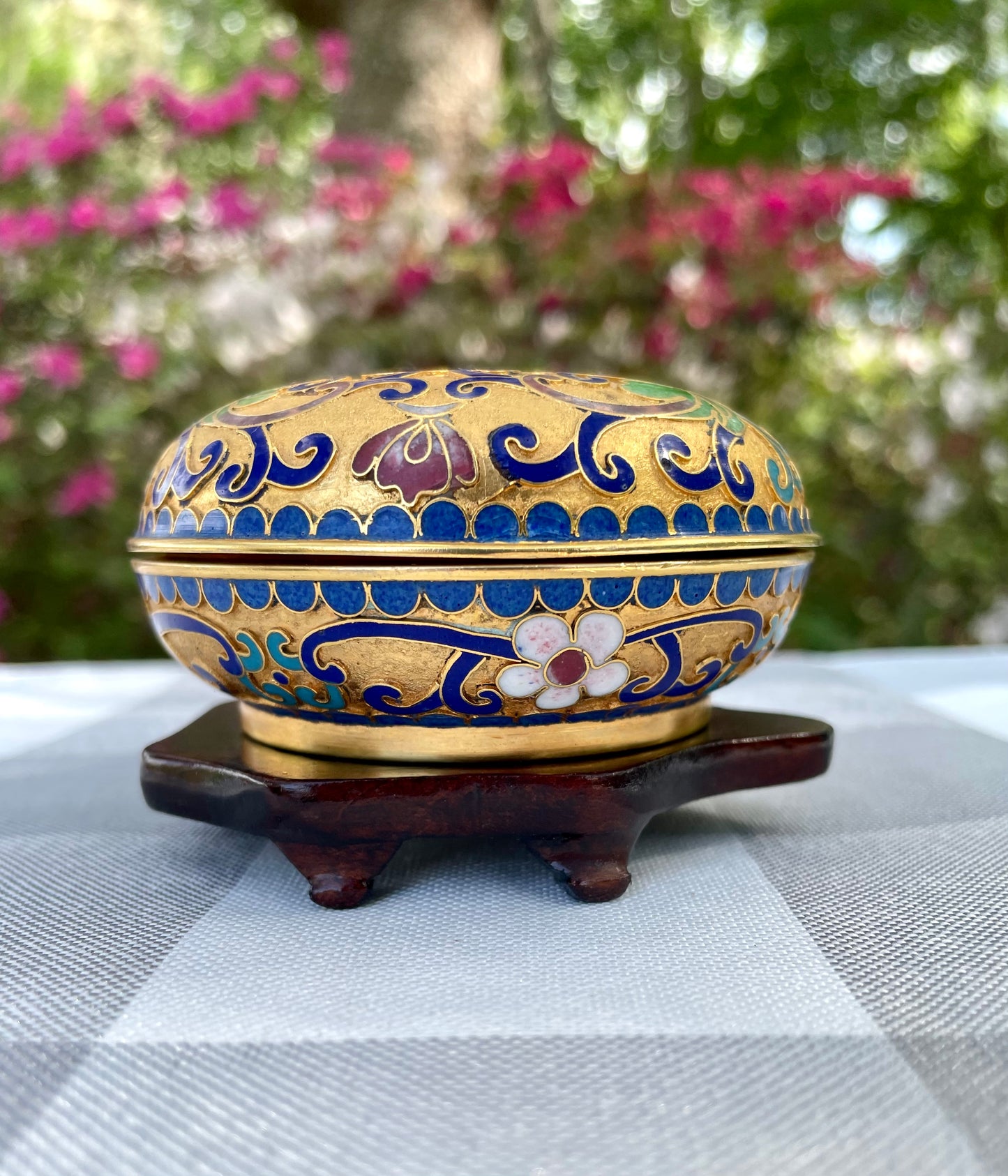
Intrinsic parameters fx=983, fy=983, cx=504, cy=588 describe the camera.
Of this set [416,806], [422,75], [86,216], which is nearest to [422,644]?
[416,806]

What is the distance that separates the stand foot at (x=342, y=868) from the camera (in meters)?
0.68

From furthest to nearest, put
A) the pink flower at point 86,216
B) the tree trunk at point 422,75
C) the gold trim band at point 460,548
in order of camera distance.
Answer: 1. the tree trunk at point 422,75
2. the pink flower at point 86,216
3. the gold trim band at point 460,548

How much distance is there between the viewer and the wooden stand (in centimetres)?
67

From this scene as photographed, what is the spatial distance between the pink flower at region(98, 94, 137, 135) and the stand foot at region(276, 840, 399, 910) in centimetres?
245

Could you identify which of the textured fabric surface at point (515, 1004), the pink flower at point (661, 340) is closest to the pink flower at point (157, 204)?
the pink flower at point (661, 340)

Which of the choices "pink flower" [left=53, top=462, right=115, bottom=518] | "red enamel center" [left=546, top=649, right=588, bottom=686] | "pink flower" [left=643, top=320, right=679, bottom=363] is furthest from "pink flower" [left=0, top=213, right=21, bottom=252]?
"red enamel center" [left=546, top=649, right=588, bottom=686]

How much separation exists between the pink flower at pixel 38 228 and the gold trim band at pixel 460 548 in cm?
208

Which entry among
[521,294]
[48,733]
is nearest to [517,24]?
[521,294]

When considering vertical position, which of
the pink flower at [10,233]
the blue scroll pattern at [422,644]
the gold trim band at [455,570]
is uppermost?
the pink flower at [10,233]

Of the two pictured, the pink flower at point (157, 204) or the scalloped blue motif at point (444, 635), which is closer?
the scalloped blue motif at point (444, 635)

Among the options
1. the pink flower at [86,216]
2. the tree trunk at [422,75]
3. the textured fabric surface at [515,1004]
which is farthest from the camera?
the tree trunk at [422,75]

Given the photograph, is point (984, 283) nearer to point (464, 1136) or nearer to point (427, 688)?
point (427, 688)

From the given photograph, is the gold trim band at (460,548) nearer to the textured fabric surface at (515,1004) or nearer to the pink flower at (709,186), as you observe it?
the textured fabric surface at (515,1004)

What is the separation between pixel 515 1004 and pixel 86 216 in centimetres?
241
